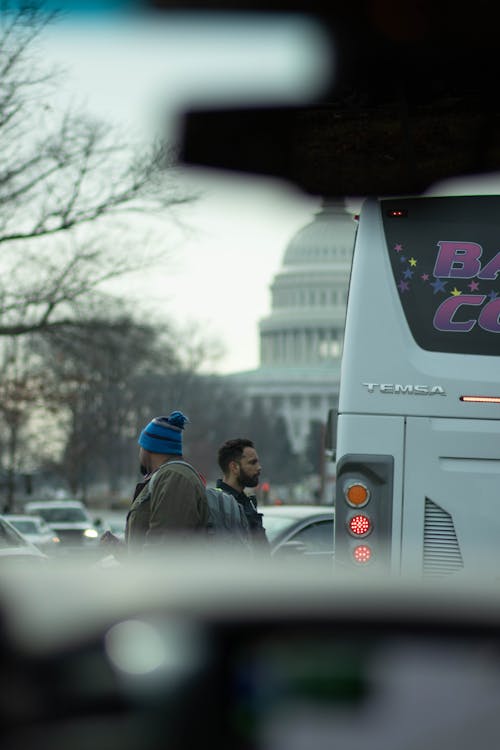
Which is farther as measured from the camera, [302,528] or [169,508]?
[302,528]

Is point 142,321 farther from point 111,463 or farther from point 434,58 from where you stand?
point 111,463

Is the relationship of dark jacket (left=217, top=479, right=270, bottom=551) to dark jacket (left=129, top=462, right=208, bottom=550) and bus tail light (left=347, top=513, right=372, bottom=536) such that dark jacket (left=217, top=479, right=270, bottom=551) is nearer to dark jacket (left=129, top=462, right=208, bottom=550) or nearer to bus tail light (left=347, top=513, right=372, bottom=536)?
bus tail light (left=347, top=513, right=372, bottom=536)

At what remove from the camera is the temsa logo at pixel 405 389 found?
698 cm

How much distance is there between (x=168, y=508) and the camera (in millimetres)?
6074

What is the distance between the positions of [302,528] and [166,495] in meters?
7.08

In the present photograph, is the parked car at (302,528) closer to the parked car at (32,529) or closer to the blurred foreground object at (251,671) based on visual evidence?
the blurred foreground object at (251,671)

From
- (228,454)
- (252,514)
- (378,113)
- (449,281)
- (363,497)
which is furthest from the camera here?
(228,454)

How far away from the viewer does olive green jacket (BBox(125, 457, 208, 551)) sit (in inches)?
238

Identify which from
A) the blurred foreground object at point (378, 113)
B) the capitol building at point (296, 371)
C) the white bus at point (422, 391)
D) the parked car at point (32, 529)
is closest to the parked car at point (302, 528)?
the white bus at point (422, 391)

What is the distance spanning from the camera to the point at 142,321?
26.8 m

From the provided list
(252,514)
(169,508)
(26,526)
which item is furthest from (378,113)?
(26,526)

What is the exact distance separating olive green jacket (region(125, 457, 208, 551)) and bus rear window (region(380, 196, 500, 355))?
153 cm

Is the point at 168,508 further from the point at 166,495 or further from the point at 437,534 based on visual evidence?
the point at 437,534

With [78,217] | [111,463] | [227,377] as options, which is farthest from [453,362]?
[227,377]
